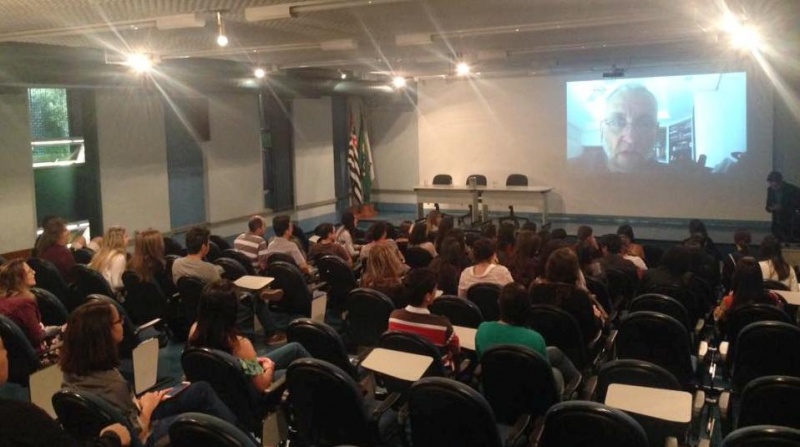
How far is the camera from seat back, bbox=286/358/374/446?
3195mm

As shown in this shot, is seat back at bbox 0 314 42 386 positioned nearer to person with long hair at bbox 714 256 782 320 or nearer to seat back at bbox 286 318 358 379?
seat back at bbox 286 318 358 379

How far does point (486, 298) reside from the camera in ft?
17.0

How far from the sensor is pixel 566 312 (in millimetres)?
4344

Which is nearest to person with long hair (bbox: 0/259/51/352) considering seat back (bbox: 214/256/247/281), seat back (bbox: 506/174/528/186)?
seat back (bbox: 214/256/247/281)

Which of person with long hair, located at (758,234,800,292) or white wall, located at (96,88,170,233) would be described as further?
white wall, located at (96,88,170,233)

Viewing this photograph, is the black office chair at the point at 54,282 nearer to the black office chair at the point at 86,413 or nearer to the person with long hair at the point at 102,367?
the person with long hair at the point at 102,367

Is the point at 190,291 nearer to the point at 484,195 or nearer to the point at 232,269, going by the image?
the point at 232,269

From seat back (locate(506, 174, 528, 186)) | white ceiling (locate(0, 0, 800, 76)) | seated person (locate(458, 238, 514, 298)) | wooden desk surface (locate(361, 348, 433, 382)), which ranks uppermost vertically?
white ceiling (locate(0, 0, 800, 76))

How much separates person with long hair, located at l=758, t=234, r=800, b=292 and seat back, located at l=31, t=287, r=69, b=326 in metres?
5.86

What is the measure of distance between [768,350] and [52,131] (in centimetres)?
921

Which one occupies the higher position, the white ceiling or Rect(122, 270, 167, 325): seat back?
the white ceiling

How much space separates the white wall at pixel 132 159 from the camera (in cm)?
979

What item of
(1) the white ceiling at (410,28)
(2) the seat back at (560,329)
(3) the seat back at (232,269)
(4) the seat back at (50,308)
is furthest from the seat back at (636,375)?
(4) the seat back at (50,308)

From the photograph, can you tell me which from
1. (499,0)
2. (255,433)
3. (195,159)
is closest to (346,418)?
(255,433)
